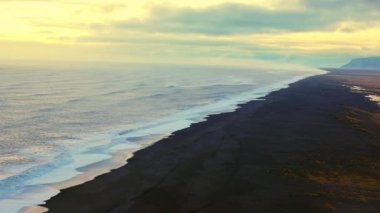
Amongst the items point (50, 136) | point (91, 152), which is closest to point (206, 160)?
point (91, 152)

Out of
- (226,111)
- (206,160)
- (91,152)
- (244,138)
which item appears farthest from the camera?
(226,111)

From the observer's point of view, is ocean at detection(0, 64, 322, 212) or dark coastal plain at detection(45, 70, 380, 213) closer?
dark coastal plain at detection(45, 70, 380, 213)

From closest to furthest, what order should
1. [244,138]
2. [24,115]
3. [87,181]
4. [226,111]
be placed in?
[87,181] < [244,138] < [24,115] < [226,111]

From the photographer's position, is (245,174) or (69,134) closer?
(245,174)

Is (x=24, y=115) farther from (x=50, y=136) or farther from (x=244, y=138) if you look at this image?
(x=244, y=138)

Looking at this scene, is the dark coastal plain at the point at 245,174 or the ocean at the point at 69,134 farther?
the ocean at the point at 69,134

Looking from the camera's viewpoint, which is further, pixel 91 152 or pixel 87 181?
pixel 91 152

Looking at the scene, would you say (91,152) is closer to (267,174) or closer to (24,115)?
(267,174)

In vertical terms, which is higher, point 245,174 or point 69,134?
point 69,134
